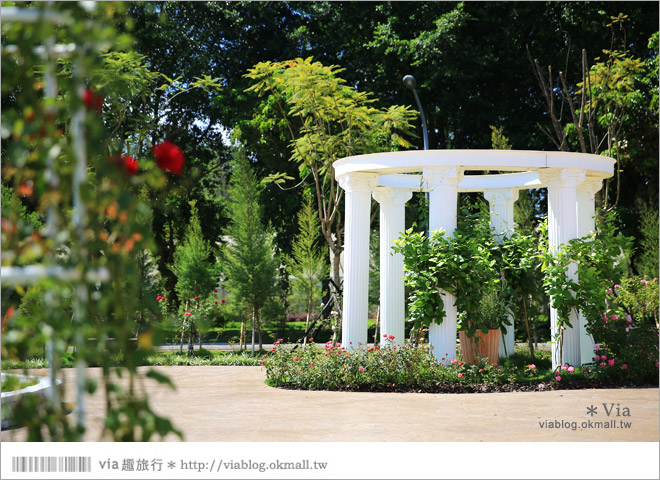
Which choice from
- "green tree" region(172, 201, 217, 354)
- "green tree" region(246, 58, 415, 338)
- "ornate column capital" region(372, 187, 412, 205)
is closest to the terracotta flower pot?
"ornate column capital" region(372, 187, 412, 205)

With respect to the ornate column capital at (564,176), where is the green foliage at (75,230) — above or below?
below

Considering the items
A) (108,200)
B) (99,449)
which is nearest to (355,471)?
(99,449)

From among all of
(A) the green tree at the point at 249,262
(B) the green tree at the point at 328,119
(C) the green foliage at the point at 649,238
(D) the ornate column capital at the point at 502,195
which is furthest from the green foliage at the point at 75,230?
(C) the green foliage at the point at 649,238

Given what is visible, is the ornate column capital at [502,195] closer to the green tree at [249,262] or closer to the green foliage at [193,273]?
the green tree at [249,262]

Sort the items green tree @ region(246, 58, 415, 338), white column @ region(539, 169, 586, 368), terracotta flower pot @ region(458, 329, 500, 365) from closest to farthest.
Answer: terracotta flower pot @ region(458, 329, 500, 365) < white column @ region(539, 169, 586, 368) < green tree @ region(246, 58, 415, 338)

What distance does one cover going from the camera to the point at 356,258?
11.4 metres

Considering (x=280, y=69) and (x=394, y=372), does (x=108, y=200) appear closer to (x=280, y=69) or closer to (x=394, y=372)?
(x=394, y=372)

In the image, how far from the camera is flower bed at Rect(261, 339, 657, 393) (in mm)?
9930

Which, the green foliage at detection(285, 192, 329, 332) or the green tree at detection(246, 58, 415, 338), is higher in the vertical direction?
the green tree at detection(246, 58, 415, 338)

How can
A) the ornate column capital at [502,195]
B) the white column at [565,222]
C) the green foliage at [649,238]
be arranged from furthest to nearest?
the green foliage at [649,238] → the ornate column capital at [502,195] → the white column at [565,222]

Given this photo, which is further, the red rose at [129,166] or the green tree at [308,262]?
the green tree at [308,262]

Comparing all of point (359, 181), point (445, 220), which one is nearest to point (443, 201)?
point (445, 220)

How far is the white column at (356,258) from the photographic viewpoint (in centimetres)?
1134

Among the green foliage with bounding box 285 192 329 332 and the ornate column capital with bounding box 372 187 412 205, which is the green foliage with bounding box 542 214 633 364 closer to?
the ornate column capital with bounding box 372 187 412 205
